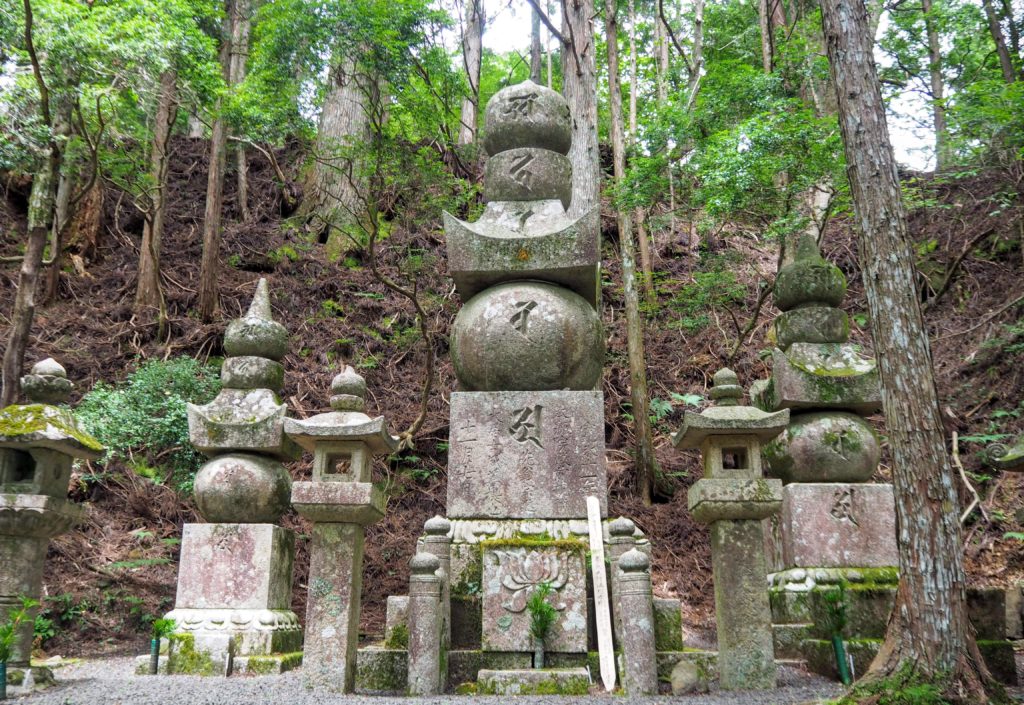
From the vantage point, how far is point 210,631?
220 inches

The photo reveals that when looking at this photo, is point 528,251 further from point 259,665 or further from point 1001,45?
point 1001,45

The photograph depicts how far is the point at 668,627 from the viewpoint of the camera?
4824 mm

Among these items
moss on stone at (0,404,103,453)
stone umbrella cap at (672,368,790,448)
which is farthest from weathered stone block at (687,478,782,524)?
moss on stone at (0,404,103,453)

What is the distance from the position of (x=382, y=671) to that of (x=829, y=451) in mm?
3662

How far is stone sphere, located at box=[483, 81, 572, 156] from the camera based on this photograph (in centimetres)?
623

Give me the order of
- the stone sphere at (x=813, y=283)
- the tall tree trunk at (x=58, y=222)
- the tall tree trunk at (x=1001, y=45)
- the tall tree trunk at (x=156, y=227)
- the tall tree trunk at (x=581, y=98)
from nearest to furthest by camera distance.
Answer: the stone sphere at (x=813, y=283)
the tall tree trunk at (x=581, y=98)
the tall tree trunk at (x=58, y=222)
the tall tree trunk at (x=1001, y=45)
the tall tree trunk at (x=156, y=227)

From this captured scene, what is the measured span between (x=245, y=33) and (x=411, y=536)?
11.1 metres

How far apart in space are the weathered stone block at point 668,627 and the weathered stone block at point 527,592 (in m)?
0.61

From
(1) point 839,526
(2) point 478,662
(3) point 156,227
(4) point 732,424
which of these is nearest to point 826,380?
(1) point 839,526

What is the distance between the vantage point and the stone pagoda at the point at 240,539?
5527 mm

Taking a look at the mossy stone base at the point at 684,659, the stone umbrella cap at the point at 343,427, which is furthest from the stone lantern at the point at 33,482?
the mossy stone base at the point at 684,659

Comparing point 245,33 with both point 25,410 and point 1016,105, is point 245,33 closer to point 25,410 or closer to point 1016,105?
point 25,410

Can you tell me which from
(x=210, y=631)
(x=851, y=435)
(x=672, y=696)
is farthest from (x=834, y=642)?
(x=210, y=631)

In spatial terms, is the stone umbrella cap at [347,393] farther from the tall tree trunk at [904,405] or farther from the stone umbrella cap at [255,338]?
the tall tree trunk at [904,405]
